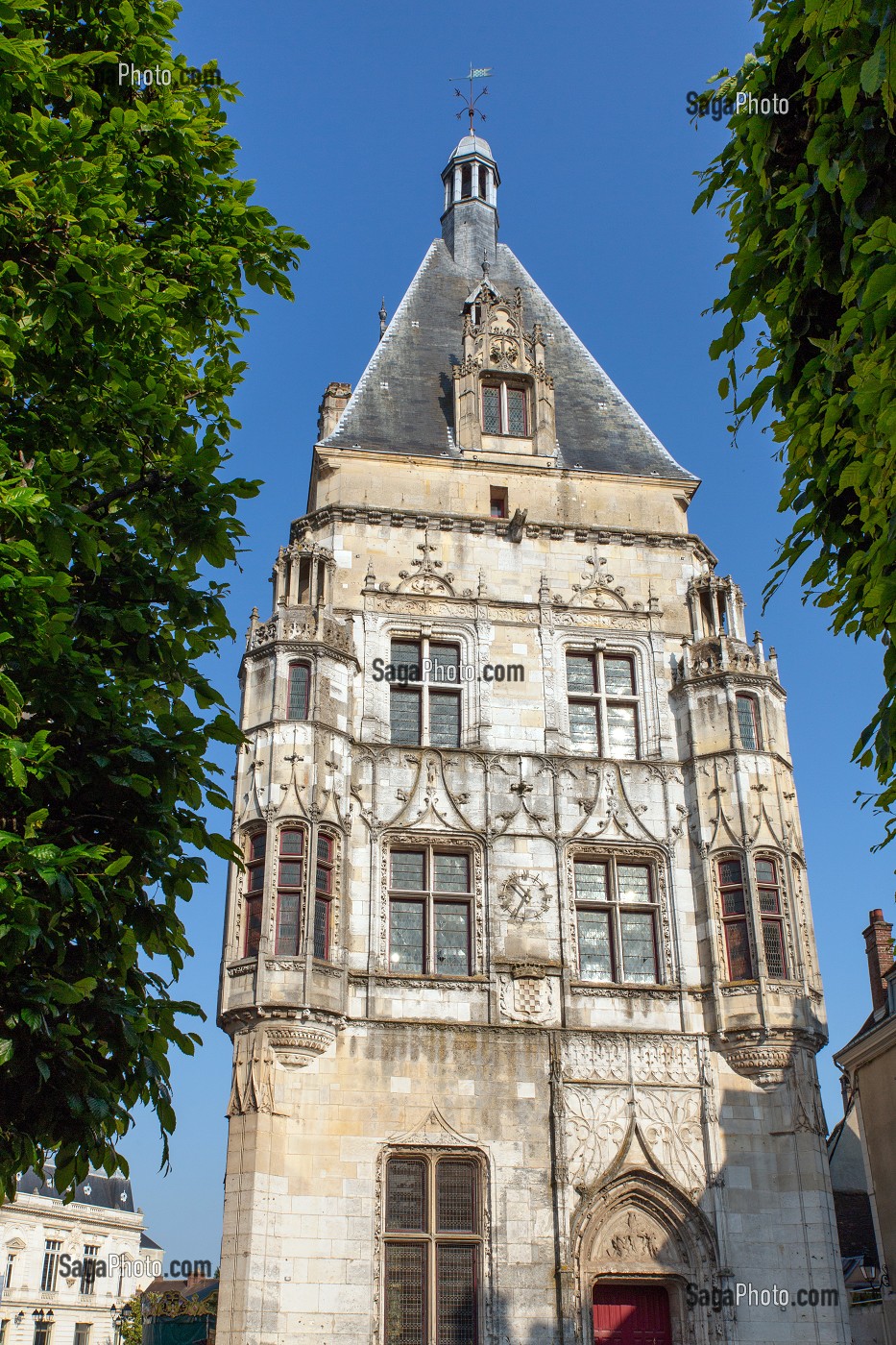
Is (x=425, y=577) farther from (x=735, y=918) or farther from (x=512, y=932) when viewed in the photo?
(x=735, y=918)

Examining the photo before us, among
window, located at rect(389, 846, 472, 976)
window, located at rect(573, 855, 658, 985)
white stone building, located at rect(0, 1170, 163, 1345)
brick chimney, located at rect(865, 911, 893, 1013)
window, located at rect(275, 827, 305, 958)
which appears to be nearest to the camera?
window, located at rect(275, 827, 305, 958)

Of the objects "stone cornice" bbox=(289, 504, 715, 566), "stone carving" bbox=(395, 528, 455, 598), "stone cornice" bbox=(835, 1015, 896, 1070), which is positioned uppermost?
"stone cornice" bbox=(289, 504, 715, 566)

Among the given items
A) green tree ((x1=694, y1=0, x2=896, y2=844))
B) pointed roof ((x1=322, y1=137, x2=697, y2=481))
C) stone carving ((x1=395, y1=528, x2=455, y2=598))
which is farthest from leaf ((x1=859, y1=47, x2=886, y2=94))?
pointed roof ((x1=322, y1=137, x2=697, y2=481))

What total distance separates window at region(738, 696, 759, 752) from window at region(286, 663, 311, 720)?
632 centimetres

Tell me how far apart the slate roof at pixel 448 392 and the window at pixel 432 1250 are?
11108 millimetres

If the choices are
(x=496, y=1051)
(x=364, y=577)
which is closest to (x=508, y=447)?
(x=364, y=577)

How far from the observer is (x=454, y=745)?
19.3 m

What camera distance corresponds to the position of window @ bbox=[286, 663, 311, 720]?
18297 mm

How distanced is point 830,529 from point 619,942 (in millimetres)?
11140

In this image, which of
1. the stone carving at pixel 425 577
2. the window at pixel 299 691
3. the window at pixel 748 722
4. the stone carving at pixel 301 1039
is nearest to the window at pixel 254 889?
the stone carving at pixel 301 1039

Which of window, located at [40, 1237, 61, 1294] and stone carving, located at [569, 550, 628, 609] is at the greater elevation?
stone carving, located at [569, 550, 628, 609]

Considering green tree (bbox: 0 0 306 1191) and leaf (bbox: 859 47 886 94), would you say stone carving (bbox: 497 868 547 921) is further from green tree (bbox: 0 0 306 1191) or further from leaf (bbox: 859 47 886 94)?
leaf (bbox: 859 47 886 94)

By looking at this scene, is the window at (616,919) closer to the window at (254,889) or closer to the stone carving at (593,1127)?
the stone carving at (593,1127)

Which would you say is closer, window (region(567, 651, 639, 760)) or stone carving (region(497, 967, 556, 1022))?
stone carving (region(497, 967, 556, 1022))
